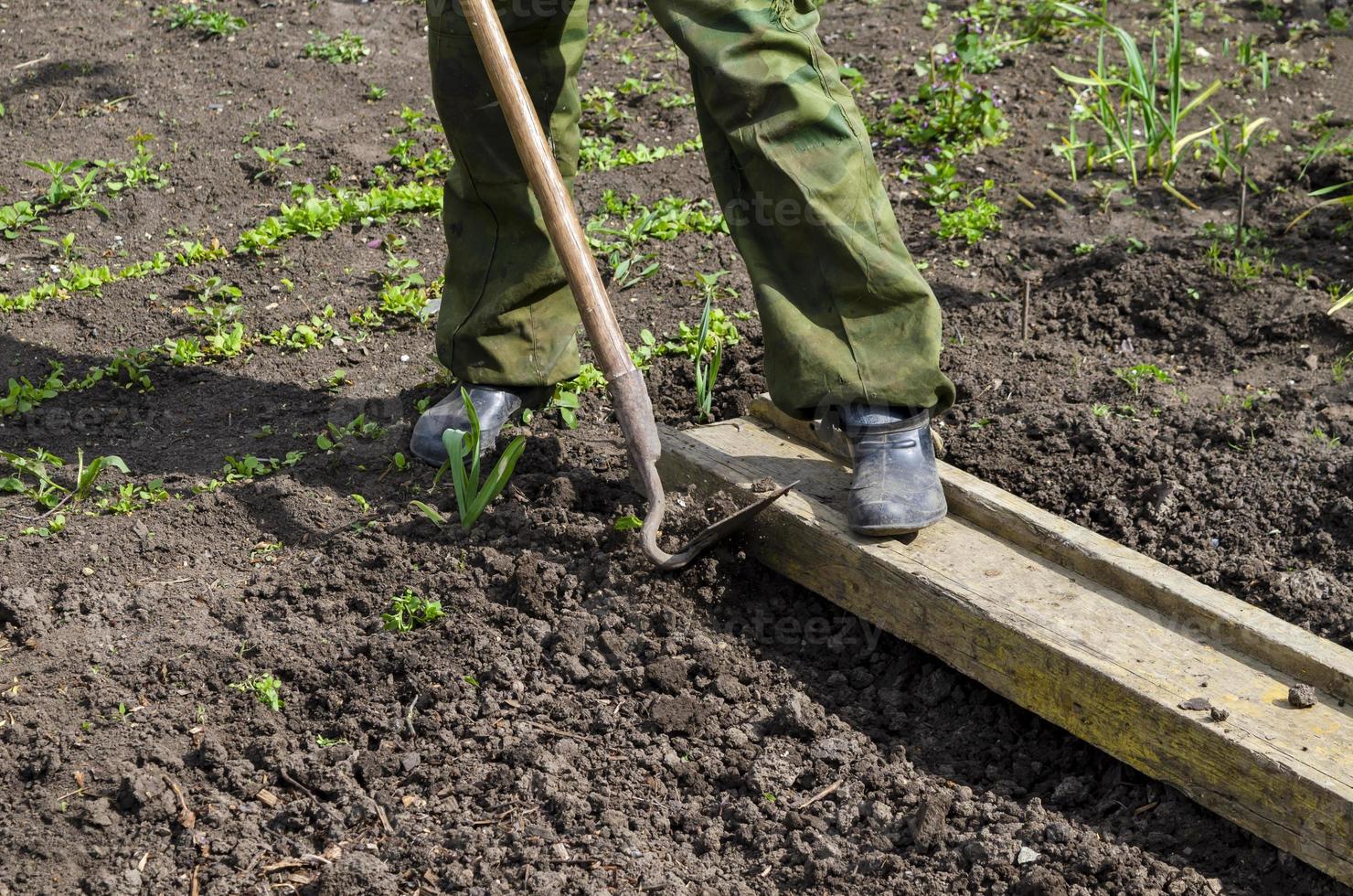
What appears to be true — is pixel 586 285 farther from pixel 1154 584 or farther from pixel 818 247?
pixel 1154 584

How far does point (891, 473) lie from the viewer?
2.52 m

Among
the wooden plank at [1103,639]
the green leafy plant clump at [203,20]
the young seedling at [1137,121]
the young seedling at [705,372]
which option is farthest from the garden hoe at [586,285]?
the green leafy plant clump at [203,20]

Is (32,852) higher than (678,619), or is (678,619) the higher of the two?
(678,619)

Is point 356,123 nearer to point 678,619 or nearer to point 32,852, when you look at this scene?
point 678,619

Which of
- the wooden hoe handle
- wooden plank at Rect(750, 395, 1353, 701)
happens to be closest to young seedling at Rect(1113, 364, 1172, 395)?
wooden plank at Rect(750, 395, 1353, 701)

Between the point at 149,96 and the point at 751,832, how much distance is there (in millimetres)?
3996

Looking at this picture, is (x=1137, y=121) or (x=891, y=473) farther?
(x=1137, y=121)

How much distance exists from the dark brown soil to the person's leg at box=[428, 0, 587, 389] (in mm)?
228

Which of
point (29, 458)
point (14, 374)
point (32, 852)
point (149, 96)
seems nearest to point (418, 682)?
point (32, 852)

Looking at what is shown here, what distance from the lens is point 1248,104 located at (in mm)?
4707

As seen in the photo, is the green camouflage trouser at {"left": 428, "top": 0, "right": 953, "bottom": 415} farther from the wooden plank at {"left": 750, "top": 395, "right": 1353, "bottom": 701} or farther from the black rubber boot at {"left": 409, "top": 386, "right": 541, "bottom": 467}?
the black rubber boot at {"left": 409, "top": 386, "right": 541, "bottom": 467}

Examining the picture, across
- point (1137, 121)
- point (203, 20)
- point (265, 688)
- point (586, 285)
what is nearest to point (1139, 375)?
point (586, 285)

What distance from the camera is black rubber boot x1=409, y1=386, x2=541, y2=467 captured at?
306 centimetres

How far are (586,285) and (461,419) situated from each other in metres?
0.70
